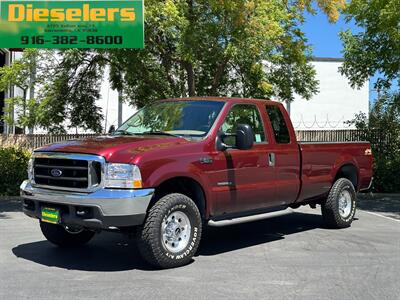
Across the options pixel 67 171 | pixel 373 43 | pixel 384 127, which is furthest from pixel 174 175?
pixel 384 127

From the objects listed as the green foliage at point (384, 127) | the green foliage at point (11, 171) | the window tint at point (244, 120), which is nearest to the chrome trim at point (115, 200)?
the window tint at point (244, 120)

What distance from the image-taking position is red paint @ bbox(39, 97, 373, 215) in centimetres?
655

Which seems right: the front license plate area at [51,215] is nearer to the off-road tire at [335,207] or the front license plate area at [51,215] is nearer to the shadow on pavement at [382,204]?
the off-road tire at [335,207]

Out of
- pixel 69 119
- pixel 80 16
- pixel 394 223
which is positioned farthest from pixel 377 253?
pixel 69 119

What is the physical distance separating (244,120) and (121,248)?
8.33 feet

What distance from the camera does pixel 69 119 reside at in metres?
15.1

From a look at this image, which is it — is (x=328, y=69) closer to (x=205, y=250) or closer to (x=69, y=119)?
(x=69, y=119)

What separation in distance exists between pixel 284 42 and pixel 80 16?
4936 mm

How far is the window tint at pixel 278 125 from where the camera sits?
27.9ft

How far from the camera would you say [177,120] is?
7.78 m

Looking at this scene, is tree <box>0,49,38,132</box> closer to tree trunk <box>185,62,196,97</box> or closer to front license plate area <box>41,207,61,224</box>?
tree trunk <box>185,62,196,97</box>

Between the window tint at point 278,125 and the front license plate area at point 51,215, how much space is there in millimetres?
3471

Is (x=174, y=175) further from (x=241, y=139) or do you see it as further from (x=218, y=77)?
(x=218, y=77)

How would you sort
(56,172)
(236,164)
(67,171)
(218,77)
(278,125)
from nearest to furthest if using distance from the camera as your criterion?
(67,171), (56,172), (236,164), (278,125), (218,77)
